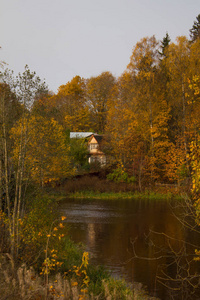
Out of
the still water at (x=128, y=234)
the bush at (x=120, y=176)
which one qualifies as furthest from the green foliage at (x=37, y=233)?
the bush at (x=120, y=176)

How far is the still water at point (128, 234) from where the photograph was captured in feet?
→ 47.2

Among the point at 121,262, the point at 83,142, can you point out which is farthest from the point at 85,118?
the point at 121,262

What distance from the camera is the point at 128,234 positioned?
21.5 metres

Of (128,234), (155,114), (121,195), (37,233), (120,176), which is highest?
(155,114)

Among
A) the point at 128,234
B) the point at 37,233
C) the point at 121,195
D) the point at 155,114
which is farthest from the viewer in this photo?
the point at 155,114

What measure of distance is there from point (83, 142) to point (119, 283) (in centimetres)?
4283

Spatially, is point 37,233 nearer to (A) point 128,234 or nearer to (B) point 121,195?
(A) point 128,234

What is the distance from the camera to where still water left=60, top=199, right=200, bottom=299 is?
14.4 metres

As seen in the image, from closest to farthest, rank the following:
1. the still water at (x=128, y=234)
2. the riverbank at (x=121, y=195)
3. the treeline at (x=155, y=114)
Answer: the still water at (x=128, y=234) → the riverbank at (x=121, y=195) → the treeline at (x=155, y=114)

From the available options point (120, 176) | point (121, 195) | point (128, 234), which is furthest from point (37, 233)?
point (120, 176)

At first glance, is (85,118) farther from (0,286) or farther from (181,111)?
(0,286)

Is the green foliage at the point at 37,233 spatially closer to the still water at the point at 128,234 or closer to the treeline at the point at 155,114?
the still water at the point at 128,234

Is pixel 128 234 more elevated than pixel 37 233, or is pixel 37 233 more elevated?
pixel 37 233

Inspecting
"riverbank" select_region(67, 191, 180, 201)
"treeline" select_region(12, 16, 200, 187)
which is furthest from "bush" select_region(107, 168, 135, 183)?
"riverbank" select_region(67, 191, 180, 201)
